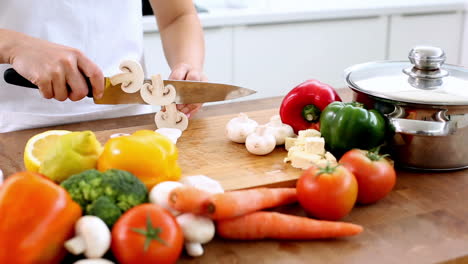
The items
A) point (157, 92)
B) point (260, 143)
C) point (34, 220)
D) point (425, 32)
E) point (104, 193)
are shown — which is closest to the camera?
point (34, 220)

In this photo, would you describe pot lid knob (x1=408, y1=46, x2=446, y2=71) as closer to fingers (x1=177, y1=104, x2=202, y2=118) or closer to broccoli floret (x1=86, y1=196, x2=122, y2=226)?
fingers (x1=177, y1=104, x2=202, y2=118)

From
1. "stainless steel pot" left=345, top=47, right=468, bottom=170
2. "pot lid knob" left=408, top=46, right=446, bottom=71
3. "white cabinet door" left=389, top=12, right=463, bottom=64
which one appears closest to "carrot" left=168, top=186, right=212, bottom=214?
"stainless steel pot" left=345, top=47, right=468, bottom=170

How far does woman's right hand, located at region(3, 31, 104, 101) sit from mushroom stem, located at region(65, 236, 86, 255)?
548 millimetres

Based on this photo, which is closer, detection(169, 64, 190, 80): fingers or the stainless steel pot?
the stainless steel pot

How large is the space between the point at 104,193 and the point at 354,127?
0.59 metres

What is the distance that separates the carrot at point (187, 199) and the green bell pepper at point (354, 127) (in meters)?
0.43

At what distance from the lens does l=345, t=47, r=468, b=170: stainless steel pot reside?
4.27 ft

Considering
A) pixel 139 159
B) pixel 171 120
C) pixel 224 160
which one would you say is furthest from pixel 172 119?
pixel 139 159

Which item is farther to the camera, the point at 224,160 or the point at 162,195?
the point at 224,160

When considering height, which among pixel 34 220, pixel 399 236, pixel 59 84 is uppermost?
pixel 59 84

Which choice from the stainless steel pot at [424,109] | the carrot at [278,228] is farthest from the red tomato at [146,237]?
the stainless steel pot at [424,109]

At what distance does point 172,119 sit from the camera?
1.62m

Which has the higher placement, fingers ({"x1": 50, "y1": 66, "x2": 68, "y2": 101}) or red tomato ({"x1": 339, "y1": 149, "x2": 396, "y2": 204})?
fingers ({"x1": 50, "y1": 66, "x2": 68, "y2": 101})

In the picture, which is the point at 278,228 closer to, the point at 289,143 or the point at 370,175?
the point at 370,175
